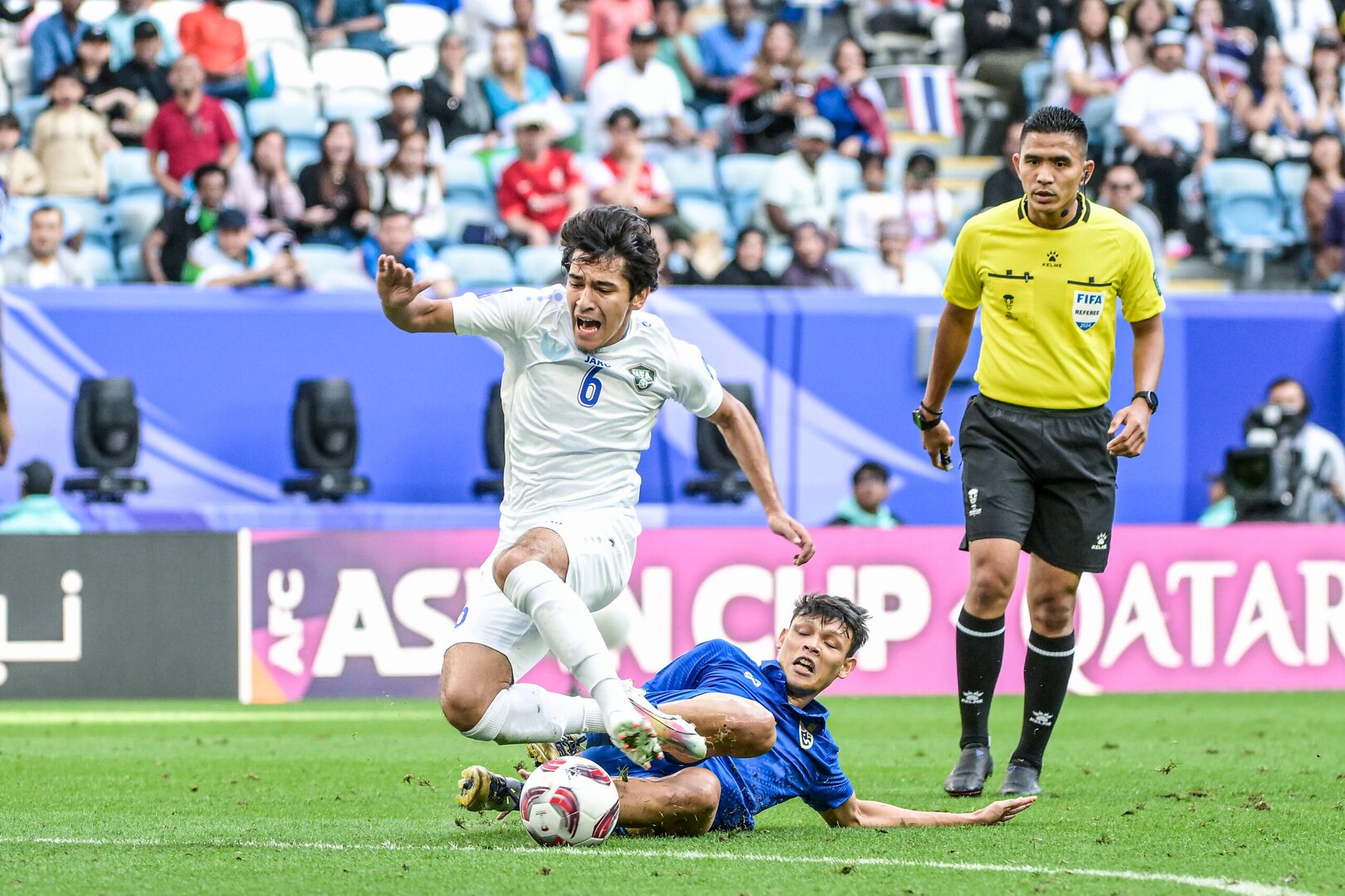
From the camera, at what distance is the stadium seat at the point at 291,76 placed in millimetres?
14617

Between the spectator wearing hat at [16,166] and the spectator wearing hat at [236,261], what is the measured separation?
4.30 ft

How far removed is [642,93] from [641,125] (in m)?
0.30

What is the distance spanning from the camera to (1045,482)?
6508 millimetres

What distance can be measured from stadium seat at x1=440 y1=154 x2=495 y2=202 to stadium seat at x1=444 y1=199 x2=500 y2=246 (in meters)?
0.14

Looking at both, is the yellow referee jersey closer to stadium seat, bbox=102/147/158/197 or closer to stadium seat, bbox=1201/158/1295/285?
stadium seat, bbox=102/147/158/197

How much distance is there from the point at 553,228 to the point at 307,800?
773cm

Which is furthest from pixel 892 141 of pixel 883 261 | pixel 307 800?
pixel 307 800

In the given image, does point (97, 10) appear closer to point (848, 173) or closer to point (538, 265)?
point (538, 265)

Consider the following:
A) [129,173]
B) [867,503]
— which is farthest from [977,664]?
[129,173]

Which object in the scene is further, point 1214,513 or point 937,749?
point 1214,513

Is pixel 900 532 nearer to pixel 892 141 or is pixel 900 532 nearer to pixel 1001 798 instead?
pixel 1001 798

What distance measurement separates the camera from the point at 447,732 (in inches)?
365

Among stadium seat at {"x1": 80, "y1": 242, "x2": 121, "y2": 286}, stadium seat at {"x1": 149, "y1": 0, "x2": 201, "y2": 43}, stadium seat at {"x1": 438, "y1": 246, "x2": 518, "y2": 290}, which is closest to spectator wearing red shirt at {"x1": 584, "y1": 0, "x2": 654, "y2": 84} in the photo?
stadium seat at {"x1": 438, "y1": 246, "x2": 518, "y2": 290}

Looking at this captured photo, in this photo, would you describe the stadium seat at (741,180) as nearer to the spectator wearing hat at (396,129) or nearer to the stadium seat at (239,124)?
the spectator wearing hat at (396,129)
